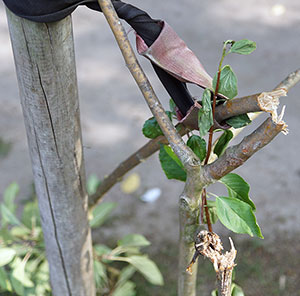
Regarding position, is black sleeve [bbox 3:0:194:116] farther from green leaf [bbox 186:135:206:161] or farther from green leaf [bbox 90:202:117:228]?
green leaf [bbox 90:202:117:228]

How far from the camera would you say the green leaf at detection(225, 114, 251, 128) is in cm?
72

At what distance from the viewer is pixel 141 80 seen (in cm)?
72

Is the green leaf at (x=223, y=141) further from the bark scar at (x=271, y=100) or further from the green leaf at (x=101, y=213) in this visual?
the green leaf at (x=101, y=213)

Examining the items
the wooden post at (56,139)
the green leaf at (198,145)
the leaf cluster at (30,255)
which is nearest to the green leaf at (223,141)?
the green leaf at (198,145)

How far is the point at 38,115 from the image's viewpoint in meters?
0.87

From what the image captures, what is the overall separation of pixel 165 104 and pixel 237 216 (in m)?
2.08

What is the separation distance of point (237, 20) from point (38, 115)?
2.91 m

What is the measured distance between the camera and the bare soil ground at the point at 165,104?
1988mm

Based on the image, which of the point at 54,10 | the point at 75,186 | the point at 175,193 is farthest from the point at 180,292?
the point at 175,193

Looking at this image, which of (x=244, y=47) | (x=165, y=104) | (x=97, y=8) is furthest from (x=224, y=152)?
(x=165, y=104)

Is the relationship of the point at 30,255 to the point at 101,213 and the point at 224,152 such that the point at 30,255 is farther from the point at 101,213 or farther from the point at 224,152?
the point at 224,152

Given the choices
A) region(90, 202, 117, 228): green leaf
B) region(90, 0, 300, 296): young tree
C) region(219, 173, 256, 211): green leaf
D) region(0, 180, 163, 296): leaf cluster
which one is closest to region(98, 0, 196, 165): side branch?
region(90, 0, 300, 296): young tree

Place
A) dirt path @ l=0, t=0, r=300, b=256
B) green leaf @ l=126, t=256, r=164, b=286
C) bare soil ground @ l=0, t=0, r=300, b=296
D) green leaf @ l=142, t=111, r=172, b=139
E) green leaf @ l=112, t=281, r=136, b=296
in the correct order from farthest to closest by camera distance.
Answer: dirt path @ l=0, t=0, r=300, b=256, bare soil ground @ l=0, t=0, r=300, b=296, green leaf @ l=112, t=281, r=136, b=296, green leaf @ l=126, t=256, r=164, b=286, green leaf @ l=142, t=111, r=172, b=139

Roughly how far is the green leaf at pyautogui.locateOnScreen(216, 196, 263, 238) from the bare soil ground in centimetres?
111
